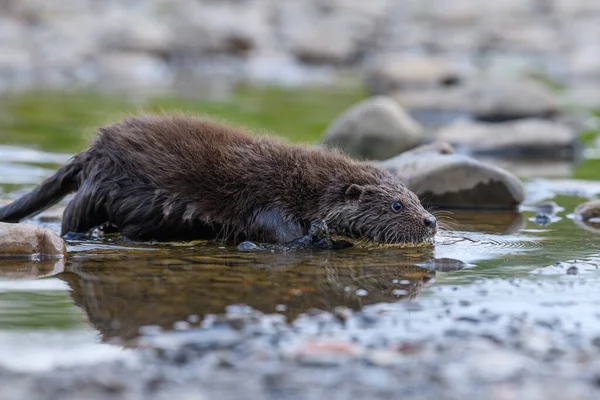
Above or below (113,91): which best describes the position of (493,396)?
below

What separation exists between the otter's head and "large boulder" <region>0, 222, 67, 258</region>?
6.20ft

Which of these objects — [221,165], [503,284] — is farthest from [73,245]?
[503,284]

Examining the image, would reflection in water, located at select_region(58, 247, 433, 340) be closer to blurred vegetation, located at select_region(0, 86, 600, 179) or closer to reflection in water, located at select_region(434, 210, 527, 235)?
reflection in water, located at select_region(434, 210, 527, 235)

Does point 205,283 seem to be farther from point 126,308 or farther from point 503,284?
point 503,284

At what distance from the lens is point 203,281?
5.69 meters

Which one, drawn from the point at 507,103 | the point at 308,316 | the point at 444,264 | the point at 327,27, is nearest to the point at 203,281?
the point at 308,316

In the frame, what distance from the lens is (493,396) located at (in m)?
3.83

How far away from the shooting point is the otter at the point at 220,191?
695cm

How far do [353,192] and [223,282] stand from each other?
1.72m

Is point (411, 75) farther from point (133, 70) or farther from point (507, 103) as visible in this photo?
point (133, 70)

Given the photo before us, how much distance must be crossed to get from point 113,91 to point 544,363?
19.7 meters

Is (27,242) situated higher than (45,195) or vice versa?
(45,195)

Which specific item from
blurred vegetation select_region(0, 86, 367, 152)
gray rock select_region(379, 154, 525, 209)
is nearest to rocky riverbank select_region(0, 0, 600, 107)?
blurred vegetation select_region(0, 86, 367, 152)


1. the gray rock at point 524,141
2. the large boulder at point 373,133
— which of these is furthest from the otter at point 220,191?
the gray rock at point 524,141
